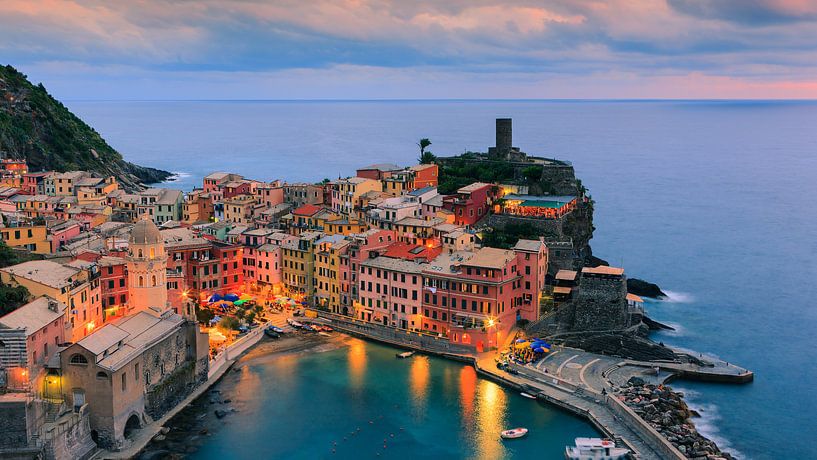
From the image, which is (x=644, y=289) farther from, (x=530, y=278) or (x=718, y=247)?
(x=718, y=247)

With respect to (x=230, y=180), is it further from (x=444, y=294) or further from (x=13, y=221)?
(x=444, y=294)

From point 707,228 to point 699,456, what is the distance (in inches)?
2895

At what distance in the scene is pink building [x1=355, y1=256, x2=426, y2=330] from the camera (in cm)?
5881

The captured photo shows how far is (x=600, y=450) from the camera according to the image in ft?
133

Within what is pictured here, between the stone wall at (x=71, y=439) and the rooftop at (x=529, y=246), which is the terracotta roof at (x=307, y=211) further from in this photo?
the stone wall at (x=71, y=439)

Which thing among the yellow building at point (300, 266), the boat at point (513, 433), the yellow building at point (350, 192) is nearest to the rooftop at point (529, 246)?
the boat at point (513, 433)

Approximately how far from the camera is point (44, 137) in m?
117

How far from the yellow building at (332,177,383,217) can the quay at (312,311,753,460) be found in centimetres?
2085

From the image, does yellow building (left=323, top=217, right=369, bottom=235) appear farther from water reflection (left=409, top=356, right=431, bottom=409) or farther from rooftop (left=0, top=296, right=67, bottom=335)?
rooftop (left=0, top=296, right=67, bottom=335)

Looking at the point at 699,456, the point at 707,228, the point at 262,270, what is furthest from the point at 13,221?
the point at 707,228

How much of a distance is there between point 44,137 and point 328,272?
7311 cm

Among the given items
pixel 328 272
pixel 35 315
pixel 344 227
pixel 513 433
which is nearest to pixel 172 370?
pixel 35 315

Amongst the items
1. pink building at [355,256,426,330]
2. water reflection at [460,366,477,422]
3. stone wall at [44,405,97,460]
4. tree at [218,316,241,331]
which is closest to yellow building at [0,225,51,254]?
tree at [218,316,241,331]

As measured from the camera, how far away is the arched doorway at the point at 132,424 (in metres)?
42.0
